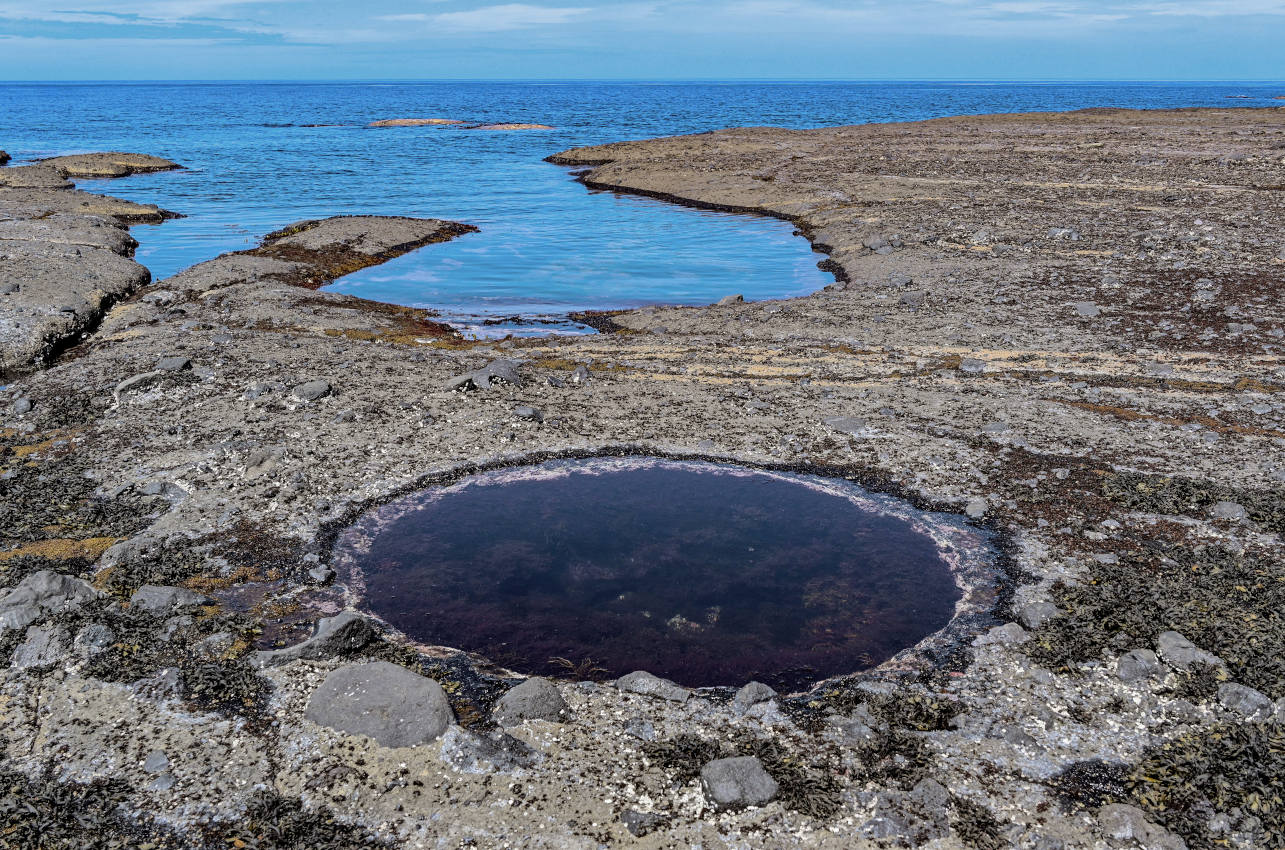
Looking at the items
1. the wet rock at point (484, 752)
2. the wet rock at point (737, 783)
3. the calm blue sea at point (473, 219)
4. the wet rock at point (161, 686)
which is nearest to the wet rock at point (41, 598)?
the wet rock at point (161, 686)

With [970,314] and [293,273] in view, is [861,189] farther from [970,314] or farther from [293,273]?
[293,273]

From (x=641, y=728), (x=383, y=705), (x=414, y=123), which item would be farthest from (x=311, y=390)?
(x=414, y=123)

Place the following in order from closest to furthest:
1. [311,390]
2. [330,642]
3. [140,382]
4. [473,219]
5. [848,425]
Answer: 1. [330,642]
2. [848,425]
3. [311,390]
4. [140,382]
5. [473,219]

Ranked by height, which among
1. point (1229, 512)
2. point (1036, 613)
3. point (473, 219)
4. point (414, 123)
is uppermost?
point (414, 123)

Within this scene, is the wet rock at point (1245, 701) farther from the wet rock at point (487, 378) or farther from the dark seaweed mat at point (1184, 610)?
the wet rock at point (487, 378)

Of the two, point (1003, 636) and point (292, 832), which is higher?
point (1003, 636)

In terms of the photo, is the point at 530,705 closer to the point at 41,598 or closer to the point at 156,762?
the point at 156,762

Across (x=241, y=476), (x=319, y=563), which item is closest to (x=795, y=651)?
(x=319, y=563)

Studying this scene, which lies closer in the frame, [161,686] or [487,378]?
[161,686]
